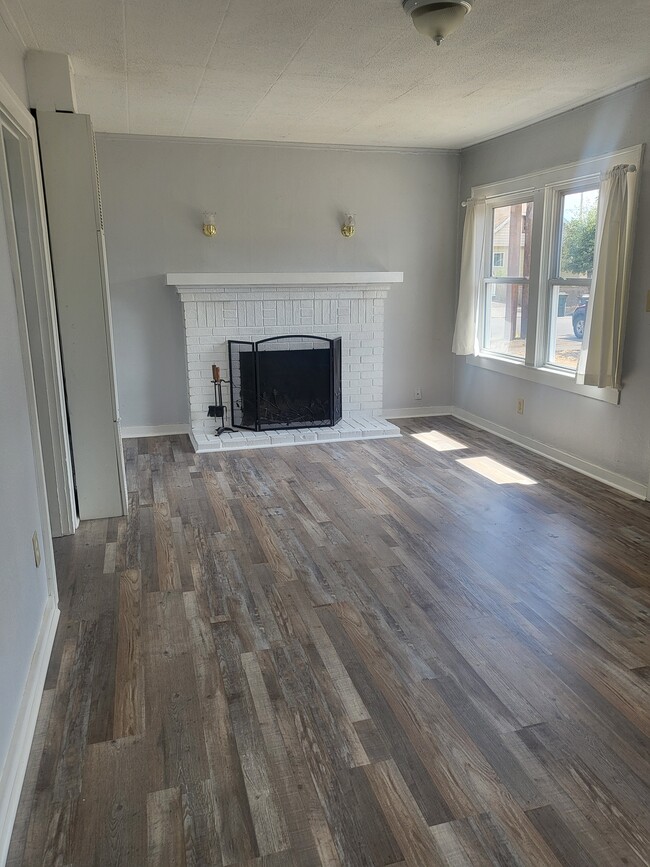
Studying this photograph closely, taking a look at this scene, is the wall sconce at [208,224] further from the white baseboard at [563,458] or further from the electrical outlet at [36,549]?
the electrical outlet at [36,549]

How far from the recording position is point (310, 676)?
2.29 m

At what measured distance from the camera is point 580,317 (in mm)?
4668

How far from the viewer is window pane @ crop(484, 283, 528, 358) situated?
5387 mm

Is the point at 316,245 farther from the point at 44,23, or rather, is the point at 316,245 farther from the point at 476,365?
the point at 44,23

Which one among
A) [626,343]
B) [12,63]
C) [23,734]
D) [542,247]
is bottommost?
[23,734]

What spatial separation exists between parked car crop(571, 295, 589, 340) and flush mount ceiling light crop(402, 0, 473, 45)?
2449 mm

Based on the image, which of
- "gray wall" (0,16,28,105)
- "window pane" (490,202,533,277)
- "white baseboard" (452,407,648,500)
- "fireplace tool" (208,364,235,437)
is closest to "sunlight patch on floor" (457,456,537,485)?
"white baseboard" (452,407,648,500)

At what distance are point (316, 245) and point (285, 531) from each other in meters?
3.13

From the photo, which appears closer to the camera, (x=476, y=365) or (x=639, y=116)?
(x=639, y=116)

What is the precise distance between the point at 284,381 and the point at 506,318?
1.99 m

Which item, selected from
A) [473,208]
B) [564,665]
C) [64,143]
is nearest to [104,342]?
[64,143]

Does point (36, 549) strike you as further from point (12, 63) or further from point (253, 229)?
point (253, 229)

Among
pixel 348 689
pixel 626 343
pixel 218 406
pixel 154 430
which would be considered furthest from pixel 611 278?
pixel 154 430

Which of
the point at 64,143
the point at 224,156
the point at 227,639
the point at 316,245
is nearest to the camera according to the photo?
the point at 227,639
